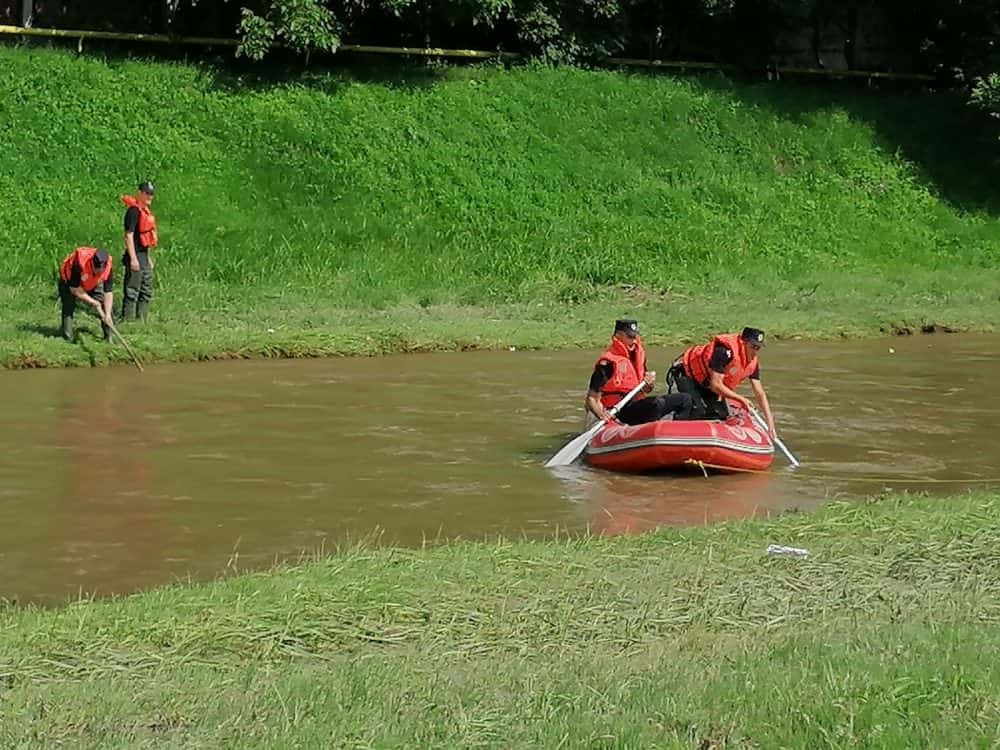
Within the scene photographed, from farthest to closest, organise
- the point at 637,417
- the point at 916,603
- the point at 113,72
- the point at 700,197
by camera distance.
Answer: the point at 700,197
the point at 113,72
the point at 637,417
the point at 916,603

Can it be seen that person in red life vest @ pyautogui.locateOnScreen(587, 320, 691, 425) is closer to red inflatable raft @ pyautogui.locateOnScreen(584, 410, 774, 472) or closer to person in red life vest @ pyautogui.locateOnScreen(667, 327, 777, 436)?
person in red life vest @ pyautogui.locateOnScreen(667, 327, 777, 436)

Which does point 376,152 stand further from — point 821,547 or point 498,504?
point 821,547

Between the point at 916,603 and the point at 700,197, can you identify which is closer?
the point at 916,603

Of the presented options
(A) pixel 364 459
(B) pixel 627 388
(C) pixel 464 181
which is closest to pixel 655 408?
(B) pixel 627 388

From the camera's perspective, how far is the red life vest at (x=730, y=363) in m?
13.3

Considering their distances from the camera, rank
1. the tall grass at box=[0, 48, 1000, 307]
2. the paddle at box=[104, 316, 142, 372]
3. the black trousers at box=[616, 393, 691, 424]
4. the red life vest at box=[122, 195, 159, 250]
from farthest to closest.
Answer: the tall grass at box=[0, 48, 1000, 307]
the red life vest at box=[122, 195, 159, 250]
the paddle at box=[104, 316, 142, 372]
the black trousers at box=[616, 393, 691, 424]

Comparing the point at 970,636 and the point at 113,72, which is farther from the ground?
the point at 113,72

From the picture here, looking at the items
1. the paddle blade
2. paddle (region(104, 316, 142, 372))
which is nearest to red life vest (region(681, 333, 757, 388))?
the paddle blade

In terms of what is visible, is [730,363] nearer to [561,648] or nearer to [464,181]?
[561,648]

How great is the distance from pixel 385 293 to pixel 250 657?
1596 cm

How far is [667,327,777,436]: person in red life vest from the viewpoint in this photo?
13211 mm

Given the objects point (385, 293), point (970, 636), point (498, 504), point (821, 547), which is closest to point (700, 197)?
point (385, 293)

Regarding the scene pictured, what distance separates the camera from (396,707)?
229 inches

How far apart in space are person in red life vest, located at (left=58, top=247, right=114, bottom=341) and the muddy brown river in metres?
0.77
